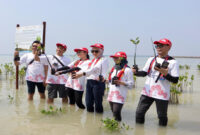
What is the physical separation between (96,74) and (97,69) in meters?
0.22

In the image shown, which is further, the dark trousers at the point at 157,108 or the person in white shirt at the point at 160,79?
the dark trousers at the point at 157,108

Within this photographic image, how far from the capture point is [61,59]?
5.45 m

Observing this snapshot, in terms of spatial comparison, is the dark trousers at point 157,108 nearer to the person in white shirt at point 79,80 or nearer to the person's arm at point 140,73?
the person's arm at point 140,73

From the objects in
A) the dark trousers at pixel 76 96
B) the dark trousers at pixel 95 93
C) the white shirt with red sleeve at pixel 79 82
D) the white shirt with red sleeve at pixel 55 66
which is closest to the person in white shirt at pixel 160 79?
the dark trousers at pixel 95 93

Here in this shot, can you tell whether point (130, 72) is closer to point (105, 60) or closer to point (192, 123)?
point (105, 60)

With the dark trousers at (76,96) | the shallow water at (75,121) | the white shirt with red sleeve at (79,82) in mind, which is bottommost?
the shallow water at (75,121)

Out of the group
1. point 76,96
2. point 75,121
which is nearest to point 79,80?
point 76,96

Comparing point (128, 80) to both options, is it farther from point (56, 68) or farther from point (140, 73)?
point (56, 68)

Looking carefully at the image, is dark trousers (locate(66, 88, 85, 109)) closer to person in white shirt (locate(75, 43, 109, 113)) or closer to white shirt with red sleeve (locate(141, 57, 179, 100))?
person in white shirt (locate(75, 43, 109, 113))

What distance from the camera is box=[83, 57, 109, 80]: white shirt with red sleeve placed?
15.1ft

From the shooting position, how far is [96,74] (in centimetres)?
484

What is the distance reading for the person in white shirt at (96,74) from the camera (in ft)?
15.2

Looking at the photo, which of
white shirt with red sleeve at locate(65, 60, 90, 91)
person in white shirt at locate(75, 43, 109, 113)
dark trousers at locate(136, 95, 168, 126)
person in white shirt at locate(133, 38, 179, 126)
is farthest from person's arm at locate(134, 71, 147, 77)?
white shirt with red sleeve at locate(65, 60, 90, 91)

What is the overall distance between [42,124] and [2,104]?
2084mm
